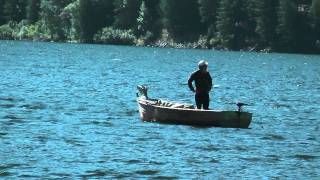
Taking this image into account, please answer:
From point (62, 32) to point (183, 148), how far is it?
482 ft

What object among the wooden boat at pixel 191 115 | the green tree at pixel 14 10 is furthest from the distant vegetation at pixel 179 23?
the wooden boat at pixel 191 115

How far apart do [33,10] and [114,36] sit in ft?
79.3

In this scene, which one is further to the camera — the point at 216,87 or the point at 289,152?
the point at 216,87

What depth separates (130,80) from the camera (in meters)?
70.8

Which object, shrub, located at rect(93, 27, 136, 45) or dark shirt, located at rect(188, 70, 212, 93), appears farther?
shrub, located at rect(93, 27, 136, 45)

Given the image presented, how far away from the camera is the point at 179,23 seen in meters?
162

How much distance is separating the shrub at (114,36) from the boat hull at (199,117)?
130m

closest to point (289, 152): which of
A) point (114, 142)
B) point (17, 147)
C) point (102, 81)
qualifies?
point (114, 142)

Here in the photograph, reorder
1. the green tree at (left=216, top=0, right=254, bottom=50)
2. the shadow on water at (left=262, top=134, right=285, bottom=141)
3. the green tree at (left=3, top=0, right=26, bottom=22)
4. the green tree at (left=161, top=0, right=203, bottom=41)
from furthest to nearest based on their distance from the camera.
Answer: the green tree at (left=3, top=0, right=26, bottom=22) < the green tree at (left=161, top=0, right=203, bottom=41) < the green tree at (left=216, top=0, right=254, bottom=50) < the shadow on water at (left=262, top=134, right=285, bottom=141)

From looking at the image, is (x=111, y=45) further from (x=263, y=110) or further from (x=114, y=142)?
(x=114, y=142)

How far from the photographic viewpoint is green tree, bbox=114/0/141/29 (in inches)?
6614

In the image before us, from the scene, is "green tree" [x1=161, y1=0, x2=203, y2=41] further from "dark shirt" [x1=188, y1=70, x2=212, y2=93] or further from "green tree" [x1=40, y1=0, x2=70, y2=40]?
"dark shirt" [x1=188, y1=70, x2=212, y2=93]

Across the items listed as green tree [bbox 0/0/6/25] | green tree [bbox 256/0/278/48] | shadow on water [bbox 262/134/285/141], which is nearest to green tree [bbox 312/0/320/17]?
green tree [bbox 256/0/278/48]

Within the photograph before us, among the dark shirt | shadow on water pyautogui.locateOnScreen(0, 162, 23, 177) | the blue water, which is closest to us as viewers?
shadow on water pyautogui.locateOnScreen(0, 162, 23, 177)
